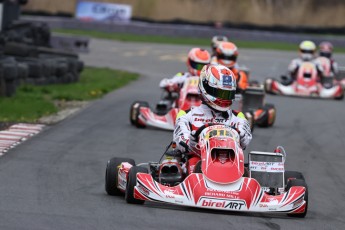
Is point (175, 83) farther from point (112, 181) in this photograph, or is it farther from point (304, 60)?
point (304, 60)

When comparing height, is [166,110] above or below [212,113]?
below

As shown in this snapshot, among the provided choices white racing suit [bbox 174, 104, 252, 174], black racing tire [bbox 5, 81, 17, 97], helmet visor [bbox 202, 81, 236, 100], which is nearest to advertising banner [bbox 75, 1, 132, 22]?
black racing tire [bbox 5, 81, 17, 97]

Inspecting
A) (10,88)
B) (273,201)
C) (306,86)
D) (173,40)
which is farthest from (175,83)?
(173,40)

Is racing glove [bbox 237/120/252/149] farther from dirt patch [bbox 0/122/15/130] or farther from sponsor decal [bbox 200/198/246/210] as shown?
dirt patch [bbox 0/122/15/130]

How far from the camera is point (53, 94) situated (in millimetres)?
18875

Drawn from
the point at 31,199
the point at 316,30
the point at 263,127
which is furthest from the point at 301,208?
the point at 316,30

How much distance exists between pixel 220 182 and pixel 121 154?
3816 millimetres

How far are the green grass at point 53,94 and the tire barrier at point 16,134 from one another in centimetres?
63

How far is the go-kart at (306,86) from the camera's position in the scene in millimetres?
22484

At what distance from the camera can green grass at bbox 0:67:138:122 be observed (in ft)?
50.7

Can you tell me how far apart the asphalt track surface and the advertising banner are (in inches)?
846

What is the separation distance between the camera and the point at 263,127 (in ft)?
53.5

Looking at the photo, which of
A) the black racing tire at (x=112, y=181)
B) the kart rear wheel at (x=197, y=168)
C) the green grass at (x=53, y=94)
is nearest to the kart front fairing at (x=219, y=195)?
the kart rear wheel at (x=197, y=168)

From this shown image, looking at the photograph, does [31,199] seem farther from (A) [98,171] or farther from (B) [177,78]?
(B) [177,78]
